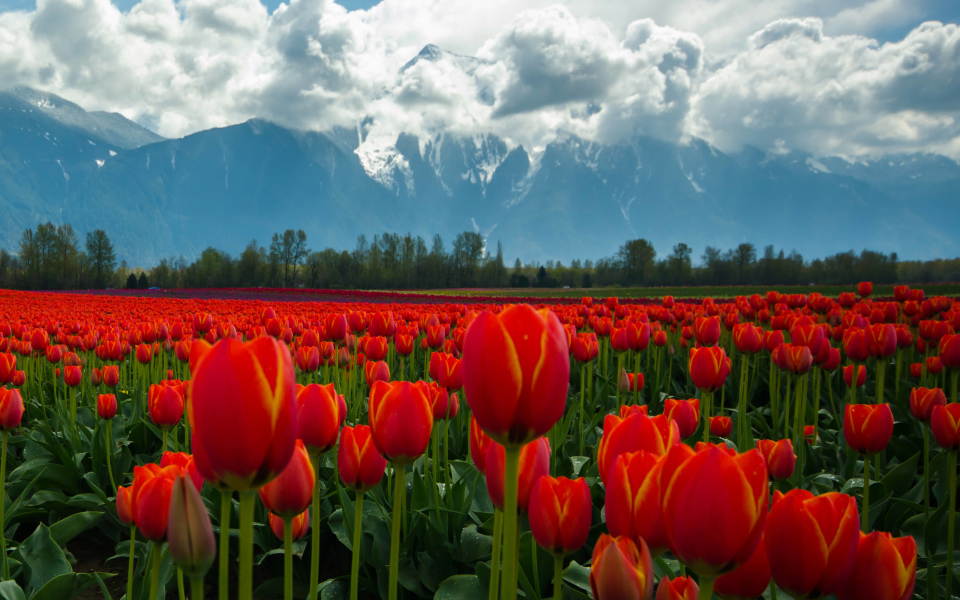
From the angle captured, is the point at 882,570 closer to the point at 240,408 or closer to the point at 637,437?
the point at 637,437

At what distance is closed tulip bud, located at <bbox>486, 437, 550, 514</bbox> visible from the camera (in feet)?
3.27

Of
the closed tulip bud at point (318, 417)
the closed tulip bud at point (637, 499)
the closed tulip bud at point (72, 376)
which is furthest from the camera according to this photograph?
the closed tulip bud at point (72, 376)

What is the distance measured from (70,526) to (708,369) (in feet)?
10.6

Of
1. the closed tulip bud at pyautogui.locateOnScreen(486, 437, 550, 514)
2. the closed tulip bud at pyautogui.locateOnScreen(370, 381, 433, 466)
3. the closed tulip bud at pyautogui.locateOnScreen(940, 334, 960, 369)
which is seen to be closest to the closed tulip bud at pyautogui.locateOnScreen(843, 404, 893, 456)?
the closed tulip bud at pyautogui.locateOnScreen(486, 437, 550, 514)

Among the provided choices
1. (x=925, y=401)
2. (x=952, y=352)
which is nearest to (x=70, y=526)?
(x=925, y=401)

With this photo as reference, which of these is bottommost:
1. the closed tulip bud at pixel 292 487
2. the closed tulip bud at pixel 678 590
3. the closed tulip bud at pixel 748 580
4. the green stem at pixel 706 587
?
the closed tulip bud at pixel 678 590

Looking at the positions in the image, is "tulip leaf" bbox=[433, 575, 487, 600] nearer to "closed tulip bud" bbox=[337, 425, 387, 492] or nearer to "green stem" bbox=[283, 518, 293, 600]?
"closed tulip bud" bbox=[337, 425, 387, 492]

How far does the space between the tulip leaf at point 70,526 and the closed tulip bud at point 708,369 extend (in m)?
3.09

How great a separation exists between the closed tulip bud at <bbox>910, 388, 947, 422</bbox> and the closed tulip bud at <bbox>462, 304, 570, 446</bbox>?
7.74 feet

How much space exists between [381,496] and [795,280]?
74045 millimetres

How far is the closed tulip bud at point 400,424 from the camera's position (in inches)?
46.0

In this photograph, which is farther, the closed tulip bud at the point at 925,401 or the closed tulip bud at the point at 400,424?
the closed tulip bud at the point at 925,401

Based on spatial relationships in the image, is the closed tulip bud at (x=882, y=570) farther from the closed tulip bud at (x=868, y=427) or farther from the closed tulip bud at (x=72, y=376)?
the closed tulip bud at (x=72, y=376)

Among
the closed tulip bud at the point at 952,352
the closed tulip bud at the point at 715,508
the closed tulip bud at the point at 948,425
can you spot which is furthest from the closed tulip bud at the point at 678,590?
the closed tulip bud at the point at 952,352
